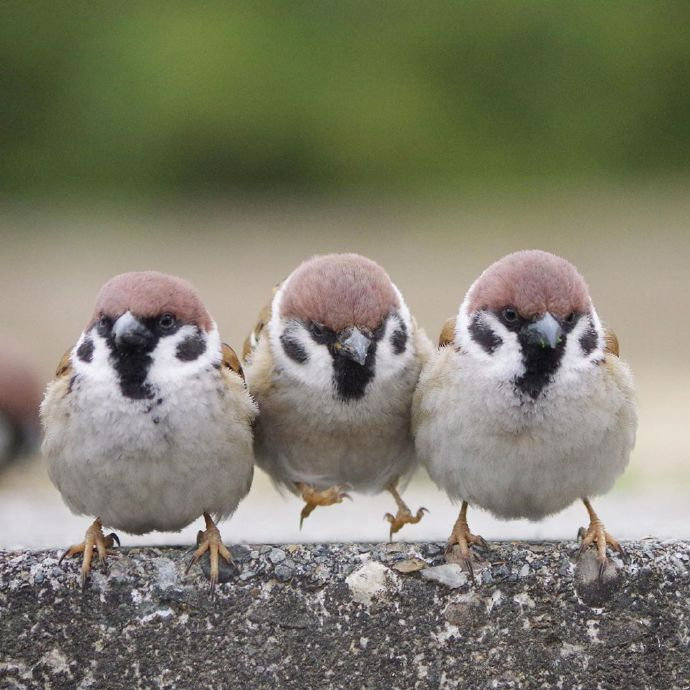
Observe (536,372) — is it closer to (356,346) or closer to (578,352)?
(578,352)

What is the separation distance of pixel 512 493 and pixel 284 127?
30.5 feet

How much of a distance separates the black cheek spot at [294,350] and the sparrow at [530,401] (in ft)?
1.20

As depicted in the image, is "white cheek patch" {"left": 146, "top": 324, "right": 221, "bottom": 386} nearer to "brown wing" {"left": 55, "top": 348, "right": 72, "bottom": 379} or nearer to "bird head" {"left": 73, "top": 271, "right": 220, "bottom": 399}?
"bird head" {"left": 73, "top": 271, "right": 220, "bottom": 399}

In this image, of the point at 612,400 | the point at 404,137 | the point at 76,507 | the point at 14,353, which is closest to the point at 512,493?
the point at 612,400

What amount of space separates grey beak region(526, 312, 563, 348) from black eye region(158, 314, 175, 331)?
0.69 meters

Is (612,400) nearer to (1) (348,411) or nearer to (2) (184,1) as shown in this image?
(1) (348,411)

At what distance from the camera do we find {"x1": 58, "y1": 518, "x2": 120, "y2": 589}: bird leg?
A: 98.3 inches

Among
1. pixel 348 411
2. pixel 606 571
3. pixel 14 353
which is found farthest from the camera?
pixel 14 353

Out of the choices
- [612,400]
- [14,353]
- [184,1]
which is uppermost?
[184,1]

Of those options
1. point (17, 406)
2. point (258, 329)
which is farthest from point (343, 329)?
point (17, 406)

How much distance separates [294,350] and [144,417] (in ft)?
1.75

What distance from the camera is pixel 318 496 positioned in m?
3.22

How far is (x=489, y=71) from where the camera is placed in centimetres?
1192

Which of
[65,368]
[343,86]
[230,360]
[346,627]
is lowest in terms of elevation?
[346,627]
